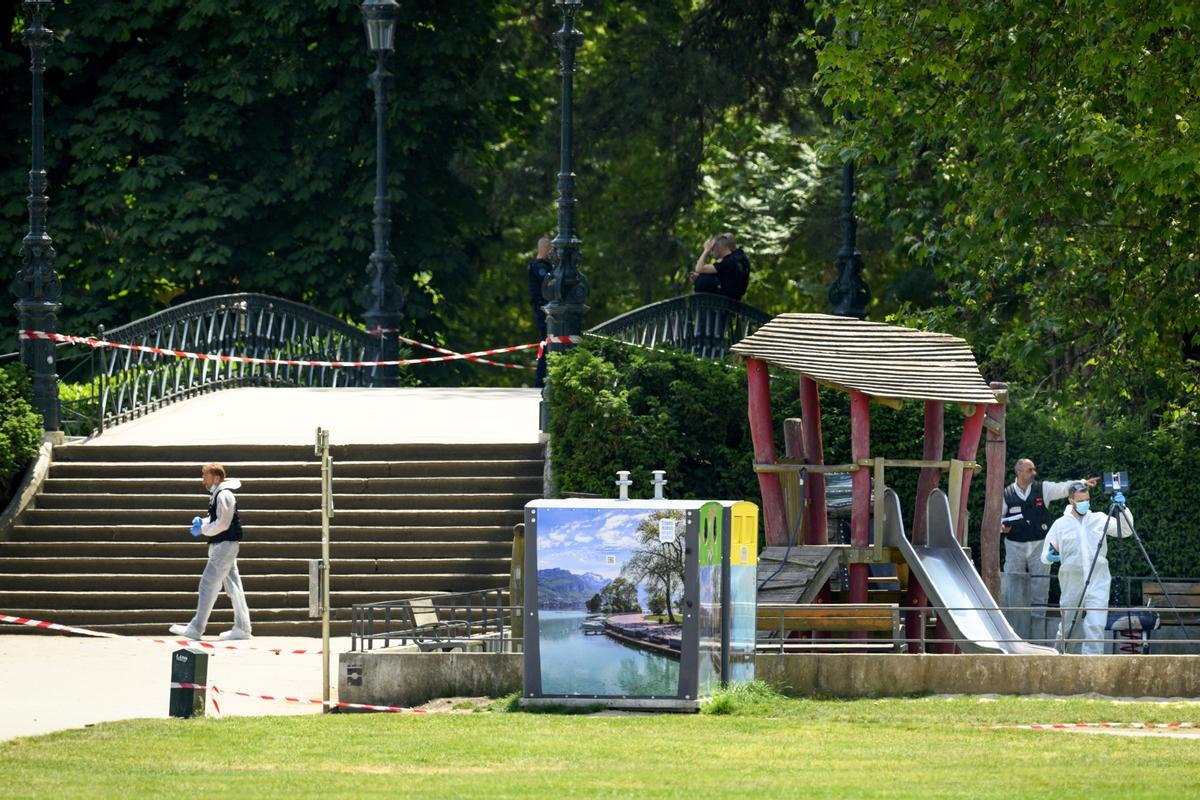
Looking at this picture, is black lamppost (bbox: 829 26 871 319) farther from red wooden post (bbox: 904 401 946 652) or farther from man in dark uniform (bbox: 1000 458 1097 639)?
red wooden post (bbox: 904 401 946 652)

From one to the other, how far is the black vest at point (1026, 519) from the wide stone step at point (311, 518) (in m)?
4.89

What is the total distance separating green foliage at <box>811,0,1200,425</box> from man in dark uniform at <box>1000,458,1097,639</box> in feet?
8.50

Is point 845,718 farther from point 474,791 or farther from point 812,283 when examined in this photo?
point 812,283

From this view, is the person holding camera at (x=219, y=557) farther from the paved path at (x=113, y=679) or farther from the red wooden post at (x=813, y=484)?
the red wooden post at (x=813, y=484)

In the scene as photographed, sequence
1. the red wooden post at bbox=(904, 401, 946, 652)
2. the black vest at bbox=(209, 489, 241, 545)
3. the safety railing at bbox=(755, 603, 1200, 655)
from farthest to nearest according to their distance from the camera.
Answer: the black vest at bbox=(209, 489, 241, 545) → the red wooden post at bbox=(904, 401, 946, 652) → the safety railing at bbox=(755, 603, 1200, 655)

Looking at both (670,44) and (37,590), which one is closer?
(37,590)

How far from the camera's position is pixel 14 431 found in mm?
24656

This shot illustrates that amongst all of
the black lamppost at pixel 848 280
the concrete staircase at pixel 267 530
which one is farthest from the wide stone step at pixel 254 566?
the black lamppost at pixel 848 280

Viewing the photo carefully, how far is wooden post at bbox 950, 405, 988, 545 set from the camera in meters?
20.8

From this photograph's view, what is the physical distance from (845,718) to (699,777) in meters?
3.41

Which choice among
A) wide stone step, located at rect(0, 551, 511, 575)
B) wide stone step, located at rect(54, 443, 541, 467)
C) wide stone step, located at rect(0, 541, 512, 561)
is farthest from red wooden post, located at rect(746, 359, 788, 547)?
wide stone step, located at rect(54, 443, 541, 467)

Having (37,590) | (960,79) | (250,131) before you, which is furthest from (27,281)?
(250,131)

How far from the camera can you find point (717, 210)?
41812 mm

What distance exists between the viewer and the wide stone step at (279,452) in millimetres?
25312
